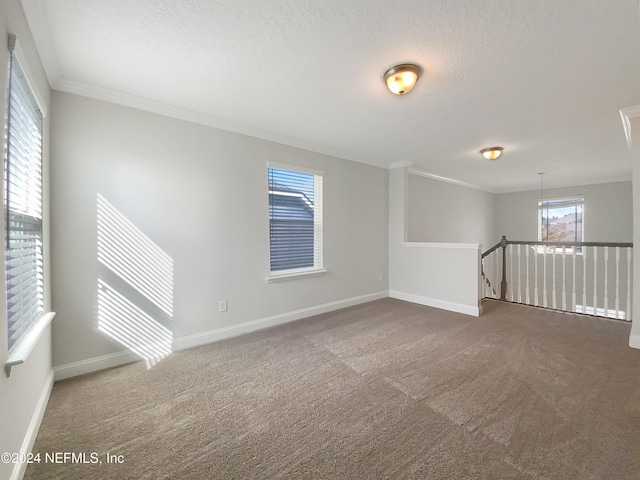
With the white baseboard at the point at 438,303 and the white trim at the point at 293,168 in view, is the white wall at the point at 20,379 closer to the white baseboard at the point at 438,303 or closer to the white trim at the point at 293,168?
the white trim at the point at 293,168

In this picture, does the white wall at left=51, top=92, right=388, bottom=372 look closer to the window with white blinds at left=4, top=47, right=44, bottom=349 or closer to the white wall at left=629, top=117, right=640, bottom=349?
the window with white blinds at left=4, top=47, right=44, bottom=349

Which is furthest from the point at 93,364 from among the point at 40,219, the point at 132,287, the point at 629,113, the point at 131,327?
the point at 629,113

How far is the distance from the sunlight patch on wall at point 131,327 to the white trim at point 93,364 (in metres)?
0.07

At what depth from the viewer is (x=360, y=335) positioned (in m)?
3.04

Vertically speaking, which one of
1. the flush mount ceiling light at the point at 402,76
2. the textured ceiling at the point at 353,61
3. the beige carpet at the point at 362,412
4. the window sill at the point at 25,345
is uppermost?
the textured ceiling at the point at 353,61

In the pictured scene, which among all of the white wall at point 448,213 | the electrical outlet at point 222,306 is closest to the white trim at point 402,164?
the white wall at point 448,213

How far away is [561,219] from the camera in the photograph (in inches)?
263

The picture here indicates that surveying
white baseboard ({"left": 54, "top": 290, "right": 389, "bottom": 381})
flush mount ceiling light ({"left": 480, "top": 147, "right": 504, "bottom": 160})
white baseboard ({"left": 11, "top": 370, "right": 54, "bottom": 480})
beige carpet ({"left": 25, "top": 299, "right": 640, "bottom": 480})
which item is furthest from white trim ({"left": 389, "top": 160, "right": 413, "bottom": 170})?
white baseboard ({"left": 11, "top": 370, "right": 54, "bottom": 480})

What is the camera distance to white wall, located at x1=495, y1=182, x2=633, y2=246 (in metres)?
5.77

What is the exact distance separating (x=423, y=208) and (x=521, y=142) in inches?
88.3

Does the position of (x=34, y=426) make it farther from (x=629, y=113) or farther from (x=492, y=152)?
(x=629, y=113)

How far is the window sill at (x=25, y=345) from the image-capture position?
1.20 metres

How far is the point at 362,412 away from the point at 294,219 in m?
2.43

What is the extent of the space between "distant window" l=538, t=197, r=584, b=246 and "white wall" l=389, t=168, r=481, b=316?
4.91 metres
